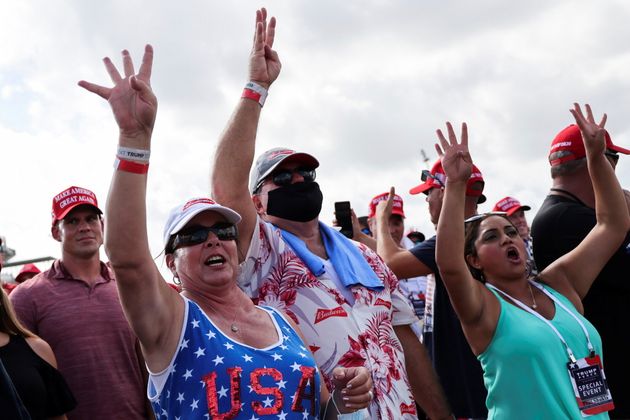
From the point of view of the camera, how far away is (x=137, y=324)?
2.35 m

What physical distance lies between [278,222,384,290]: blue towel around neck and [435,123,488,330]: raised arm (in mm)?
329

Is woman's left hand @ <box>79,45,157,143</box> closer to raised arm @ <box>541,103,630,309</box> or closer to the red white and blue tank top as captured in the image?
the red white and blue tank top

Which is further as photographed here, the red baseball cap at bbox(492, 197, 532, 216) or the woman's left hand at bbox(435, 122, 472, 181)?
the red baseball cap at bbox(492, 197, 532, 216)

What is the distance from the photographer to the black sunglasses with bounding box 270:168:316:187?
3471 millimetres

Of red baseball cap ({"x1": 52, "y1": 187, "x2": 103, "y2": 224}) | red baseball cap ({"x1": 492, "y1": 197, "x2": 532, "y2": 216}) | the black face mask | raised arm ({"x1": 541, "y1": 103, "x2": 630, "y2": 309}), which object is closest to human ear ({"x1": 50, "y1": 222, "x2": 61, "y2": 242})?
red baseball cap ({"x1": 52, "y1": 187, "x2": 103, "y2": 224})

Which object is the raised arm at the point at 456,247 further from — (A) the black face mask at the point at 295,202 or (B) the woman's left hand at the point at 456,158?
(A) the black face mask at the point at 295,202

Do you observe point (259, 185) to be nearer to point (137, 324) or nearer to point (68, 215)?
point (137, 324)

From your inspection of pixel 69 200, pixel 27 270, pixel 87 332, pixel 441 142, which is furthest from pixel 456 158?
pixel 27 270

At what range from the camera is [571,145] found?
4355 mm

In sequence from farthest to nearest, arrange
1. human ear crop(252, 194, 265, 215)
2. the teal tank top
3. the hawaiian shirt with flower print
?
human ear crop(252, 194, 265, 215) < the teal tank top < the hawaiian shirt with flower print

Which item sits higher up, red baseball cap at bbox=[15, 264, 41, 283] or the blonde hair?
red baseball cap at bbox=[15, 264, 41, 283]

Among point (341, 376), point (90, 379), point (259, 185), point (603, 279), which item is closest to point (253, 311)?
point (341, 376)

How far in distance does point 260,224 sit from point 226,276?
49cm

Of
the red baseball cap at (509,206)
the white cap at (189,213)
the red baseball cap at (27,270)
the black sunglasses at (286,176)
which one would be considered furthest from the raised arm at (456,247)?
the red baseball cap at (27,270)
